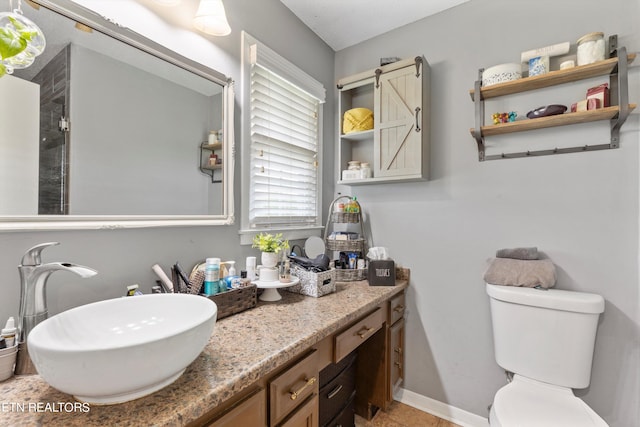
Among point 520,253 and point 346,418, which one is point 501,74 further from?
point 346,418

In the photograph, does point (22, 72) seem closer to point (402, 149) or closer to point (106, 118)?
point (106, 118)

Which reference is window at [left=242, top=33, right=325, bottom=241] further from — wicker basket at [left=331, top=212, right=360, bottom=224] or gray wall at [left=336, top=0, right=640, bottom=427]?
gray wall at [left=336, top=0, right=640, bottom=427]

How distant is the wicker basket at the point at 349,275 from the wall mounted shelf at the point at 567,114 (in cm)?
100

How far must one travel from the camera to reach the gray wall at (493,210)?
1.35 m

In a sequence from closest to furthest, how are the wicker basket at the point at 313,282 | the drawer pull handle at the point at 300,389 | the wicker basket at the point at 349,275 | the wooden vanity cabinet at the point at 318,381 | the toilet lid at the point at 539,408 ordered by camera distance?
the wooden vanity cabinet at the point at 318,381 → the drawer pull handle at the point at 300,389 → the toilet lid at the point at 539,408 → the wicker basket at the point at 313,282 → the wicker basket at the point at 349,275

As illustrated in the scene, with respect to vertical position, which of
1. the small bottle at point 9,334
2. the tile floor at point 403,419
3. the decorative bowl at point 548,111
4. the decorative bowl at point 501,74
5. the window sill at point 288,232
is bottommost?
the tile floor at point 403,419

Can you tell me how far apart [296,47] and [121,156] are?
1358 mm

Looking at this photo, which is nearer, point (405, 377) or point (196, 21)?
point (196, 21)

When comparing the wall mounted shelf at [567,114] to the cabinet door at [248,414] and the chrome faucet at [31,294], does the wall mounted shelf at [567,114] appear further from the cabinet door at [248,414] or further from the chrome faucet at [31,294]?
the chrome faucet at [31,294]

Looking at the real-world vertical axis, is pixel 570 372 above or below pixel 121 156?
below

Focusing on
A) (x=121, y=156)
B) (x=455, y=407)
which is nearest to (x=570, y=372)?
(x=455, y=407)

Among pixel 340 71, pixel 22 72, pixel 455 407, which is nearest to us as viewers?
pixel 22 72

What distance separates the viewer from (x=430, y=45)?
1.87 metres

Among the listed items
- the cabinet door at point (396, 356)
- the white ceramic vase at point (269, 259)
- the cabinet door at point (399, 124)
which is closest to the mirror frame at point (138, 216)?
the white ceramic vase at point (269, 259)
